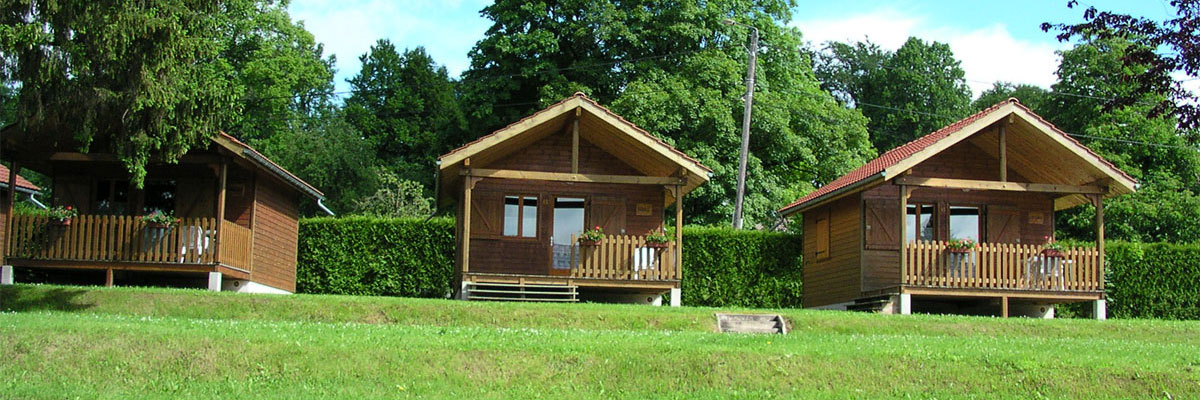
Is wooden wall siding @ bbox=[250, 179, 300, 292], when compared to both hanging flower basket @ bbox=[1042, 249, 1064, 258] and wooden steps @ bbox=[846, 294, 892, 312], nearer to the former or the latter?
wooden steps @ bbox=[846, 294, 892, 312]

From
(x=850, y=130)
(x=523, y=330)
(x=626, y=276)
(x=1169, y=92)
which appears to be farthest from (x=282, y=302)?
(x=850, y=130)

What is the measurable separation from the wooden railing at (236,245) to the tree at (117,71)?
3944 millimetres

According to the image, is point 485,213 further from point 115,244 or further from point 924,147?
point 924,147

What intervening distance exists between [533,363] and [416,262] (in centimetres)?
1628

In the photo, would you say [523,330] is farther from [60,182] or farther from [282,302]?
[60,182]

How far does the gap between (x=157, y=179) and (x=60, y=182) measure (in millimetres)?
2139

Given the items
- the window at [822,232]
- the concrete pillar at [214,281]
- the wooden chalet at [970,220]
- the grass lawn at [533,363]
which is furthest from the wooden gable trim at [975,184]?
the concrete pillar at [214,281]

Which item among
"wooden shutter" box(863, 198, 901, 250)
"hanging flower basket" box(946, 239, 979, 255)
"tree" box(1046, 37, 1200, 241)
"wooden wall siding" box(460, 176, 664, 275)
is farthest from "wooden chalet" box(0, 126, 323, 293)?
"tree" box(1046, 37, 1200, 241)

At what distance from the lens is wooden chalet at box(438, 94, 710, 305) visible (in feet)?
89.8

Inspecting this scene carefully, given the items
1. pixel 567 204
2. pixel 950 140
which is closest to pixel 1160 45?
pixel 950 140

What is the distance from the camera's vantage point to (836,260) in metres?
30.7

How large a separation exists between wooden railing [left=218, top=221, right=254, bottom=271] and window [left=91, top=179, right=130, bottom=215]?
294cm

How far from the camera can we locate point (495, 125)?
44031 millimetres

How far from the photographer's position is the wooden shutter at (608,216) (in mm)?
29719
